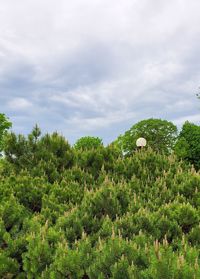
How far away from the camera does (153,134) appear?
124 feet

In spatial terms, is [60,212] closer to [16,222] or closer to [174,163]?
[16,222]

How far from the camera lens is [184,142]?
Answer: 35.7 m

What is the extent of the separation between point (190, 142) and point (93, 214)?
29830mm

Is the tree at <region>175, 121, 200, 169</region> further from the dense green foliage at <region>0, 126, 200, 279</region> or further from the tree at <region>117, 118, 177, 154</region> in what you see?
the dense green foliage at <region>0, 126, 200, 279</region>

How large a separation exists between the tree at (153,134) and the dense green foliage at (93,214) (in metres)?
25.4

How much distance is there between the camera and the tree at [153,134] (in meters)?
37.2

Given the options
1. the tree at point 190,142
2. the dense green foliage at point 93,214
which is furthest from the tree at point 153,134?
the dense green foliage at point 93,214

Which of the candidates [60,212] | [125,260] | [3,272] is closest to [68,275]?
[125,260]

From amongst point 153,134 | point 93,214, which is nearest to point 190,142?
point 153,134

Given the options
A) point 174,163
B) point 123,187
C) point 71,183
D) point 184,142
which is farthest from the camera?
point 184,142

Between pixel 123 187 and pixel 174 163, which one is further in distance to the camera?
pixel 174 163

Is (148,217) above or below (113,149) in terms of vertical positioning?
below

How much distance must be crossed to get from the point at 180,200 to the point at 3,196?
378cm

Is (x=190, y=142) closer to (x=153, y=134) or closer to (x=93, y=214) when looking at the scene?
(x=153, y=134)
